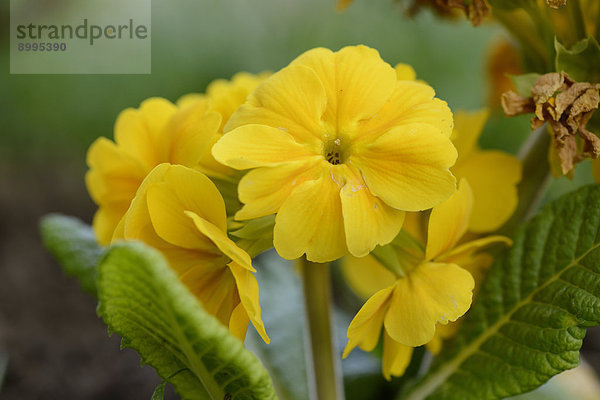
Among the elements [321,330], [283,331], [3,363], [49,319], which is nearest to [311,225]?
[321,330]

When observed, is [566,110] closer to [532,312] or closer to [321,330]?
[532,312]

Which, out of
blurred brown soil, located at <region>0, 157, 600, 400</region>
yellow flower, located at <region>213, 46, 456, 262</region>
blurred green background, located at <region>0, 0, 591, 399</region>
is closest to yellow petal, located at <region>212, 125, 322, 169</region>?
yellow flower, located at <region>213, 46, 456, 262</region>

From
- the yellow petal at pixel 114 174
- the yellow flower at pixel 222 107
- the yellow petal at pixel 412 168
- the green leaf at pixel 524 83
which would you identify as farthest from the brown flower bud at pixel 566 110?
the yellow petal at pixel 114 174

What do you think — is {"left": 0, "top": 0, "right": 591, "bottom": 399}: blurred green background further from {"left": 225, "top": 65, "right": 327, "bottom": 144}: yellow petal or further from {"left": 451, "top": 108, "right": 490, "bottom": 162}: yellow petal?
{"left": 225, "top": 65, "right": 327, "bottom": 144}: yellow petal

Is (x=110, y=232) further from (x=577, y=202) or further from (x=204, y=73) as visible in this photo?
(x=204, y=73)

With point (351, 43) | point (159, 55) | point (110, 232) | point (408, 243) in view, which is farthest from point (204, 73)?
point (408, 243)

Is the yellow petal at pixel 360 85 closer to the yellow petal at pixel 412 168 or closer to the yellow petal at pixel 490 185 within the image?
the yellow petal at pixel 412 168
